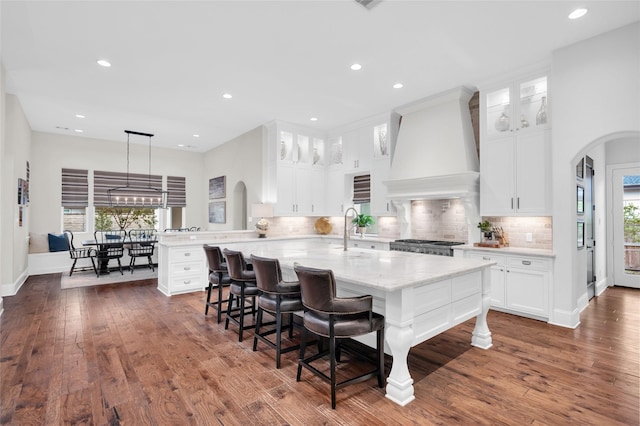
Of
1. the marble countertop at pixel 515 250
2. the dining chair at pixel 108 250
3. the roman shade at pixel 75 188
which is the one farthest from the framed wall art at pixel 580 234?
the roman shade at pixel 75 188

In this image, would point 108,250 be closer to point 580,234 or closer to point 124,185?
point 124,185

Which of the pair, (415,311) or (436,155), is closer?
(415,311)

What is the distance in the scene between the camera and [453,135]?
4.94 meters

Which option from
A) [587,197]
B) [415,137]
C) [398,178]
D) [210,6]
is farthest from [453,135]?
[210,6]

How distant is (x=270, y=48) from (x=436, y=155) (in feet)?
9.70

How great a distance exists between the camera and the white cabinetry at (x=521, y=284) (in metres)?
3.92

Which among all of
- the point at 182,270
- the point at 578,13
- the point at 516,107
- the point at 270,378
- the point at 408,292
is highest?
the point at 578,13

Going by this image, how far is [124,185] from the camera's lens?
859 centimetres

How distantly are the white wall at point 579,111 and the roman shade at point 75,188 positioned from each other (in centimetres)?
962

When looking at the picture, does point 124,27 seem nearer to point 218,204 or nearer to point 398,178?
point 398,178

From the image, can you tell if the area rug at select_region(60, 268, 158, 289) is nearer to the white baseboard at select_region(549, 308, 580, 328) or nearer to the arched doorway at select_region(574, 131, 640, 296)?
the white baseboard at select_region(549, 308, 580, 328)

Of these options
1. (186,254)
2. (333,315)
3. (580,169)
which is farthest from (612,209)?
(186,254)

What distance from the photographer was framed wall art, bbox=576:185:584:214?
400 centimetres

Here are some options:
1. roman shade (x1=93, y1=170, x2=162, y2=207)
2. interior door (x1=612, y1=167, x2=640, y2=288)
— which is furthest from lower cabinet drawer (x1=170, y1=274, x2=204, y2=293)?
interior door (x1=612, y1=167, x2=640, y2=288)
